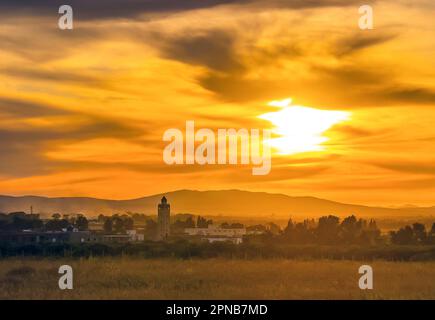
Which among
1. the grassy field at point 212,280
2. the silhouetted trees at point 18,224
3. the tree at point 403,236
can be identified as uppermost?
the silhouetted trees at point 18,224

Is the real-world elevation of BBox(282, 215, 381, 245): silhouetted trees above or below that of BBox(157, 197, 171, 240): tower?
below

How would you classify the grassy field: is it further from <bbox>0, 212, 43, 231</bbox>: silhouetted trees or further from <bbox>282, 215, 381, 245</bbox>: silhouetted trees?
A: <bbox>0, 212, 43, 231</bbox>: silhouetted trees

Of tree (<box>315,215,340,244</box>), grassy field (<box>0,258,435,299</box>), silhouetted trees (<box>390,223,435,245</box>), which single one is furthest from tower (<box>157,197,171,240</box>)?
grassy field (<box>0,258,435,299</box>)

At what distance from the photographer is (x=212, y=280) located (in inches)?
1364

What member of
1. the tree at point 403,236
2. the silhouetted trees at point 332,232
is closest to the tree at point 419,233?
the tree at point 403,236

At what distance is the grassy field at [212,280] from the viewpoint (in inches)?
1218

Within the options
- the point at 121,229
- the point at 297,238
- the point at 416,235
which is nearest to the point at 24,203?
the point at 121,229

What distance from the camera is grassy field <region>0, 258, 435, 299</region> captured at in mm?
30938

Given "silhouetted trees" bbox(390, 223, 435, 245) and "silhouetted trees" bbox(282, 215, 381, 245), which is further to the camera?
"silhouetted trees" bbox(282, 215, 381, 245)

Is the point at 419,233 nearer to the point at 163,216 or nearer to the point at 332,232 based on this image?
the point at 332,232

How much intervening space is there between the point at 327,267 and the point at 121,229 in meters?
42.4

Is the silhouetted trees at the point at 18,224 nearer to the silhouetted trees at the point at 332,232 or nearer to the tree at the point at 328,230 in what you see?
the silhouetted trees at the point at 332,232

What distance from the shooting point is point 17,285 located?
33.7m

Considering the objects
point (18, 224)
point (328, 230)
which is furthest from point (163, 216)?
point (328, 230)
